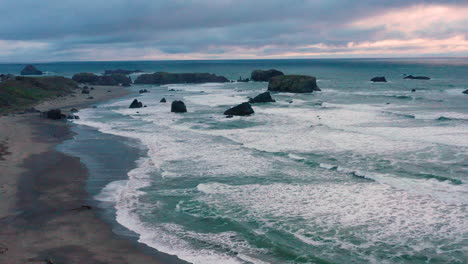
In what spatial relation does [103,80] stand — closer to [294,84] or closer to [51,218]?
[294,84]

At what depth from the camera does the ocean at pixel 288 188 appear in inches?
605

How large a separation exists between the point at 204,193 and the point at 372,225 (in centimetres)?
796

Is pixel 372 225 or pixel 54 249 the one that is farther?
pixel 372 225

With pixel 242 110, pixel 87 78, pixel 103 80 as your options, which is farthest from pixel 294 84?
pixel 87 78

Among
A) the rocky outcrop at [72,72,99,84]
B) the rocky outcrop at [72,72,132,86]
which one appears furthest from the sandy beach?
the rocky outcrop at [72,72,99,84]

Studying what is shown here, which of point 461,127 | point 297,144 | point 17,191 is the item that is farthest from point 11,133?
point 461,127

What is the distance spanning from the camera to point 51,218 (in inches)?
699

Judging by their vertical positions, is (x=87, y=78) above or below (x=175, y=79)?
above

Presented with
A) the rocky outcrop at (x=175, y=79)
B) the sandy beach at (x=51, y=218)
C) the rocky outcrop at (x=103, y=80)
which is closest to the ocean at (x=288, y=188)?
the sandy beach at (x=51, y=218)

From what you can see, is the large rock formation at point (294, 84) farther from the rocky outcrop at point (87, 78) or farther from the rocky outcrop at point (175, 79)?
the rocky outcrop at point (87, 78)

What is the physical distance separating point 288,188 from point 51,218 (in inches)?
422

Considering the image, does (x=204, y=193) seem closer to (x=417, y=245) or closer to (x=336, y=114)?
(x=417, y=245)

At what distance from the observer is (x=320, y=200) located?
2016 centimetres

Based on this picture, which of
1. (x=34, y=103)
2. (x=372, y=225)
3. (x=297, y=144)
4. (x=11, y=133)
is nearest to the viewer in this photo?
(x=372, y=225)
